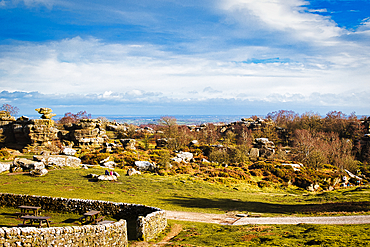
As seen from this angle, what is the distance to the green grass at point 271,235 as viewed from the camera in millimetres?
15609

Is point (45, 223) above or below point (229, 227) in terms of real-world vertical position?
above

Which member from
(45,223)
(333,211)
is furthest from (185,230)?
(333,211)

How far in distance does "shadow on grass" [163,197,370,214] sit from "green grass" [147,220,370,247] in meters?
7.80

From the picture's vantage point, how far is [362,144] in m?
85.0

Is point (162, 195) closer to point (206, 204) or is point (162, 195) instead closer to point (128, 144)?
point (206, 204)

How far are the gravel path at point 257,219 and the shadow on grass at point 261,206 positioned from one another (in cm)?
330

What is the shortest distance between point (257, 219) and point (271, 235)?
20.9 ft

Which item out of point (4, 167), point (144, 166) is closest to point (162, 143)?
point (144, 166)

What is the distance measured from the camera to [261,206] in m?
31.1

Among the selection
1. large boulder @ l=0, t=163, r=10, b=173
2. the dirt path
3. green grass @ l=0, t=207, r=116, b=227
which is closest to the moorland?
the dirt path

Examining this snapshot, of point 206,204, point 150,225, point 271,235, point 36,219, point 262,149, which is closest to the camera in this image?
point 271,235

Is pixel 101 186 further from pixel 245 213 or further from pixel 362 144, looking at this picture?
pixel 362 144

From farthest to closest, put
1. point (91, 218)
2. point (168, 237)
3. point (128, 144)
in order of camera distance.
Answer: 1. point (128, 144)
2. point (91, 218)
3. point (168, 237)

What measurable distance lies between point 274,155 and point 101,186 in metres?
→ 57.2
